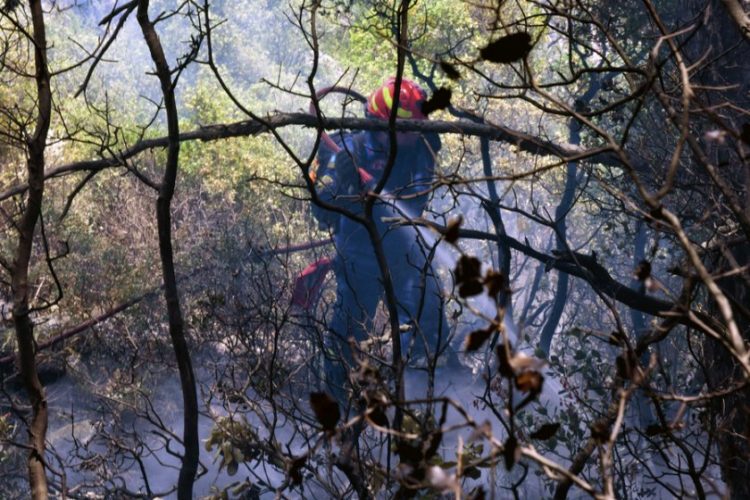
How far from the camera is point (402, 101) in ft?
25.5

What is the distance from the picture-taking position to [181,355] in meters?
3.68

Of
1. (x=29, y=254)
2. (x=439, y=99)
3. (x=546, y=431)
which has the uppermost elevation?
(x=29, y=254)

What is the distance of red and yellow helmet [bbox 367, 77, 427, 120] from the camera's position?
7.79 metres

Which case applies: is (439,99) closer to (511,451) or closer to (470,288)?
(470,288)

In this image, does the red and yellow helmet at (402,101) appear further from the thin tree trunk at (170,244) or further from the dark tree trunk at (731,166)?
the thin tree trunk at (170,244)

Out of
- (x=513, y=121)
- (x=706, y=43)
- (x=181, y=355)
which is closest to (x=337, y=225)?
(x=706, y=43)

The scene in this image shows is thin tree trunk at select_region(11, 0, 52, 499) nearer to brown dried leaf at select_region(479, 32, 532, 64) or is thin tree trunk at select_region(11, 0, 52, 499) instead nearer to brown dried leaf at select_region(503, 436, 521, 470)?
brown dried leaf at select_region(479, 32, 532, 64)

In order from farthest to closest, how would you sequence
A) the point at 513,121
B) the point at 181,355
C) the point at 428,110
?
the point at 513,121
the point at 181,355
the point at 428,110

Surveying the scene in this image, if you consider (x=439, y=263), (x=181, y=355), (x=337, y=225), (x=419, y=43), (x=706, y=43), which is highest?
(x=419, y=43)

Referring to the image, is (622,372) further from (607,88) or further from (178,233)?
(178,233)

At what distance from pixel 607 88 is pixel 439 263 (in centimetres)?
805

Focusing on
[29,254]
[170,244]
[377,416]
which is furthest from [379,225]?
[377,416]

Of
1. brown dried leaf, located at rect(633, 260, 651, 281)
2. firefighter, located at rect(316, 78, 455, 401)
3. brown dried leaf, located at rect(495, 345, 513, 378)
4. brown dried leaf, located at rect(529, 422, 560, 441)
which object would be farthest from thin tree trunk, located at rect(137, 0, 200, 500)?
firefighter, located at rect(316, 78, 455, 401)

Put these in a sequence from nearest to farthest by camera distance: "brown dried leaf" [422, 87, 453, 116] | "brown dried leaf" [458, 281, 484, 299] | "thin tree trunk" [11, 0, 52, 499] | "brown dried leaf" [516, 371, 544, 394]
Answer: "brown dried leaf" [516, 371, 544, 394], "brown dried leaf" [458, 281, 484, 299], "brown dried leaf" [422, 87, 453, 116], "thin tree trunk" [11, 0, 52, 499]
